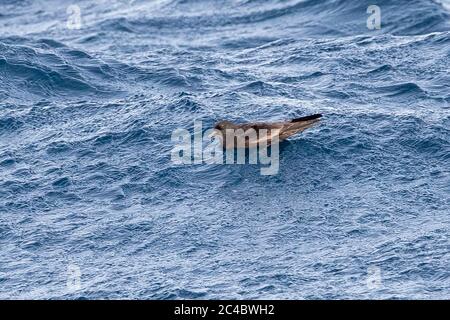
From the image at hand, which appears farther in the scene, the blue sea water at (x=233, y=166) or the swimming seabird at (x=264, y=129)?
the swimming seabird at (x=264, y=129)

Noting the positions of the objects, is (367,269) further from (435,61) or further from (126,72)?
(126,72)

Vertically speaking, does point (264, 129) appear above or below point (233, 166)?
above

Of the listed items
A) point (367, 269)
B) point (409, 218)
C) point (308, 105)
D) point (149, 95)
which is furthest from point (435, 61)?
point (367, 269)

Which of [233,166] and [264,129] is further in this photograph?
[233,166]
